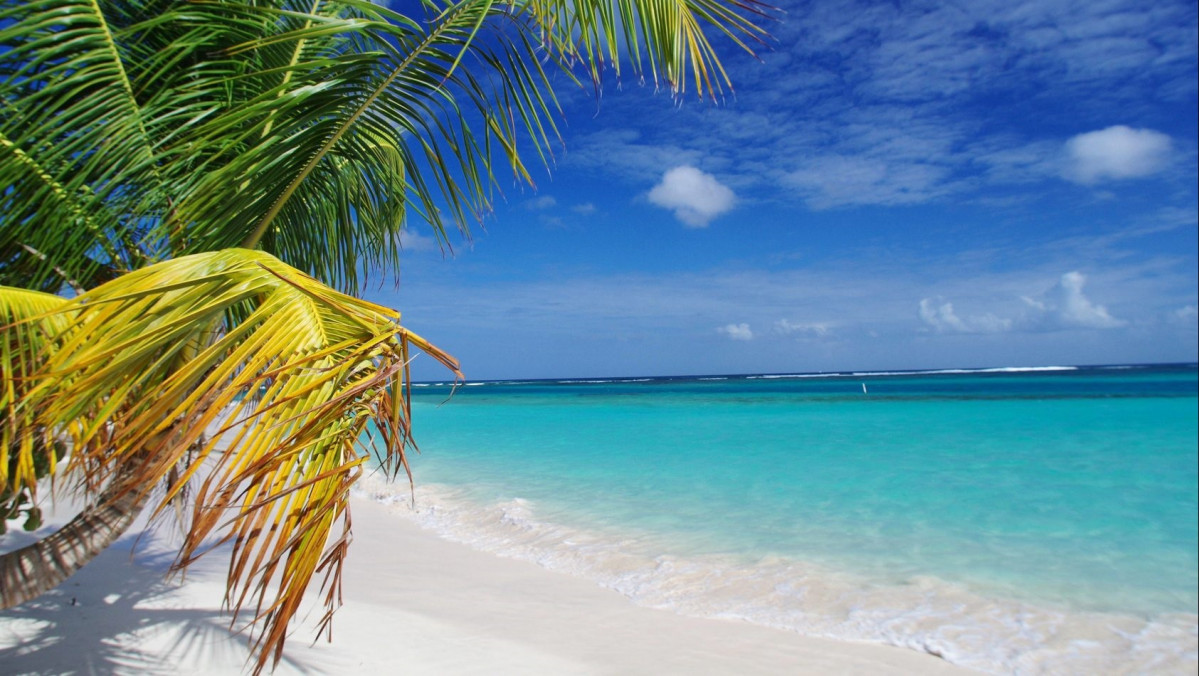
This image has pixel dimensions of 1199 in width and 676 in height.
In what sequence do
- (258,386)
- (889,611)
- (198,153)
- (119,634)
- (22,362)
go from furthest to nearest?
(889,611)
(119,634)
(198,153)
(22,362)
(258,386)

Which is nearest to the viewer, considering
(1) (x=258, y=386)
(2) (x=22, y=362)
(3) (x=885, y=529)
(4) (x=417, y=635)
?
(1) (x=258, y=386)

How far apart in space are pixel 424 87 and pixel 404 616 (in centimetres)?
304

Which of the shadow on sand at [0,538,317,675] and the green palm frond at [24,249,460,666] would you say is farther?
the shadow on sand at [0,538,317,675]

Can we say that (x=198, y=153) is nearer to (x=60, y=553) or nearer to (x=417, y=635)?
(x=60, y=553)

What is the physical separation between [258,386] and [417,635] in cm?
270

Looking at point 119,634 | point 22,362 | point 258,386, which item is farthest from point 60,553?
point 258,386

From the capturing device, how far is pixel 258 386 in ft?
4.45

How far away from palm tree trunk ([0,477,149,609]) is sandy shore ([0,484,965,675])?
197mm

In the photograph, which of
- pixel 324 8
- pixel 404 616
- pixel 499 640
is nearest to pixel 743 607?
pixel 499 640

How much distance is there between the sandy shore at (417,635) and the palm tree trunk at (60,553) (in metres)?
0.20

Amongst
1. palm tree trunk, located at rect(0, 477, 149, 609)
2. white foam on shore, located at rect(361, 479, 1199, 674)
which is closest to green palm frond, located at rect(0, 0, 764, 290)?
palm tree trunk, located at rect(0, 477, 149, 609)

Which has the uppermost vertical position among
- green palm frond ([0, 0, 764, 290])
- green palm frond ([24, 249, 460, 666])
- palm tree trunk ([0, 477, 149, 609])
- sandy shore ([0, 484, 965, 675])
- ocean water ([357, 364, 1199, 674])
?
green palm frond ([0, 0, 764, 290])

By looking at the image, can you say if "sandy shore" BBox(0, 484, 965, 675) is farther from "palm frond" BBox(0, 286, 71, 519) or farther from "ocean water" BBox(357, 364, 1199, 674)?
"palm frond" BBox(0, 286, 71, 519)

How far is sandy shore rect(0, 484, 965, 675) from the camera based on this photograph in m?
3.03
